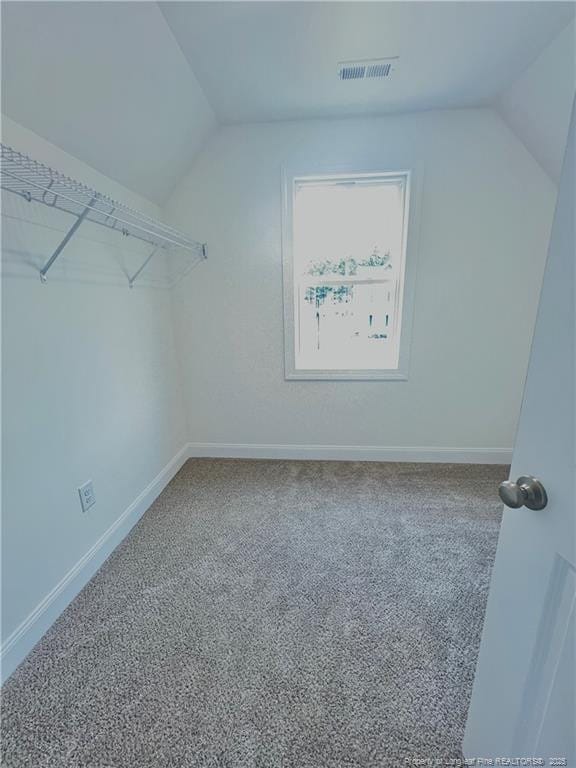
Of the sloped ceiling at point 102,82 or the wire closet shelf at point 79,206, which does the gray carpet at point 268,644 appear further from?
the sloped ceiling at point 102,82

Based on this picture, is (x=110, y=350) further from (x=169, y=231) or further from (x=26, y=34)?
(x=26, y=34)

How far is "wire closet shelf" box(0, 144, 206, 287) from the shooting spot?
1074 mm

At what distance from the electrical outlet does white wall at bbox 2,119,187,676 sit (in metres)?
0.03

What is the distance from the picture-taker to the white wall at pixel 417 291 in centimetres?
207

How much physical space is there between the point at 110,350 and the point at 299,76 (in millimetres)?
1733

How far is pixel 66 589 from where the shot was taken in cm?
147

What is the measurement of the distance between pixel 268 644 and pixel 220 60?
2604mm

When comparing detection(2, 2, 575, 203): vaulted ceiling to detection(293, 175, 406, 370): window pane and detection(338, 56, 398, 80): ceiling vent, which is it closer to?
detection(338, 56, 398, 80): ceiling vent

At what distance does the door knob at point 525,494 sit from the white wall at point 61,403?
157cm

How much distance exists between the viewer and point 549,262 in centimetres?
59

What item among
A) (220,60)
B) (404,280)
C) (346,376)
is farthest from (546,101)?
(346,376)

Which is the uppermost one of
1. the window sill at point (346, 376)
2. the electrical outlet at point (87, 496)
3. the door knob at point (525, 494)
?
the door knob at point (525, 494)

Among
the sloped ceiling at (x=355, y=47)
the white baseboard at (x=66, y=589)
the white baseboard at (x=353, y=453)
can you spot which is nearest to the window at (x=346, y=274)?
the sloped ceiling at (x=355, y=47)

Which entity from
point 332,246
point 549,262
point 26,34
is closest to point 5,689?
point 549,262
